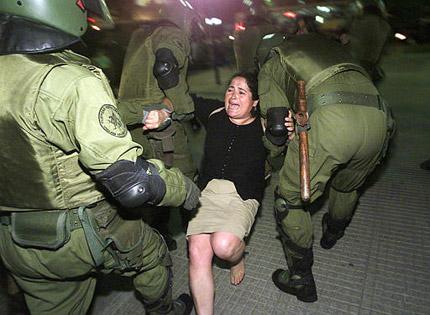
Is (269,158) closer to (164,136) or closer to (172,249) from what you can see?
(164,136)

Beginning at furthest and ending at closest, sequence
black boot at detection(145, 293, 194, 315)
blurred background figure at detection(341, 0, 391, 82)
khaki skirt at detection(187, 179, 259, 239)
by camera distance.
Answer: blurred background figure at detection(341, 0, 391, 82) → khaki skirt at detection(187, 179, 259, 239) → black boot at detection(145, 293, 194, 315)

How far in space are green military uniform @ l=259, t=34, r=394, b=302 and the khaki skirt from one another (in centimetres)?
22

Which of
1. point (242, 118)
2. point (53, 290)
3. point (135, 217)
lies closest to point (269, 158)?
point (242, 118)

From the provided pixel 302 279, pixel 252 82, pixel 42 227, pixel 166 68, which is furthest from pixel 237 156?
pixel 42 227

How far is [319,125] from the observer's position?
75.1 inches

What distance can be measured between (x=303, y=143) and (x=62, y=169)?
1.24 meters

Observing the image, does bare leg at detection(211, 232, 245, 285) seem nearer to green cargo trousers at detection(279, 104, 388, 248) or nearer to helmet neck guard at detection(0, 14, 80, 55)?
green cargo trousers at detection(279, 104, 388, 248)

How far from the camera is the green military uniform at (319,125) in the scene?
6.22 ft

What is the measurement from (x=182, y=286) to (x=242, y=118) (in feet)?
4.34

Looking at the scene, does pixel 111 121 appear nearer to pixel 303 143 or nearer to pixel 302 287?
pixel 303 143

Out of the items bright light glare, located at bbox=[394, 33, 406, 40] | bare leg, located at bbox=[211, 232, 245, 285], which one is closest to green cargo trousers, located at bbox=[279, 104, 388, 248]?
bare leg, located at bbox=[211, 232, 245, 285]

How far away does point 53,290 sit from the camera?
163cm

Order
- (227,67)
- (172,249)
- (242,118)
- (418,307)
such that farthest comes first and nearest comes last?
(227,67) → (172,249) → (242,118) → (418,307)

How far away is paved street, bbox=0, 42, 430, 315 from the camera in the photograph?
88.3 inches
